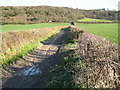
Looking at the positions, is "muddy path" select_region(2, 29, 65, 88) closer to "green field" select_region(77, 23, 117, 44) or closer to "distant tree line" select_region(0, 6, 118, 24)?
"green field" select_region(77, 23, 117, 44)

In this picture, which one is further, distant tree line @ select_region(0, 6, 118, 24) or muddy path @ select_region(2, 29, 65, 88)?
distant tree line @ select_region(0, 6, 118, 24)

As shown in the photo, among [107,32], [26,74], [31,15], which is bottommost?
[26,74]

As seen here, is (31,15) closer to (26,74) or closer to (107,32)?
(107,32)

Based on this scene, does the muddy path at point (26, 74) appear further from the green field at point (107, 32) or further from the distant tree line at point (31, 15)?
the distant tree line at point (31, 15)

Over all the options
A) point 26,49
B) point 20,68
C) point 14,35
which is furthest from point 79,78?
point 14,35

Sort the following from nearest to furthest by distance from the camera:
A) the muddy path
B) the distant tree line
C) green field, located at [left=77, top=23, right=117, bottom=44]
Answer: the muddy path → green field, located at [left=77, top=23, right=117, bottom=44] → the distant tree line

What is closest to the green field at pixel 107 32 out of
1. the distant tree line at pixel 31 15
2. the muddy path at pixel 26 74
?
the muddy path at pixel 26 74

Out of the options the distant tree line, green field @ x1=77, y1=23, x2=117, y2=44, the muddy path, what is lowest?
the muddy path

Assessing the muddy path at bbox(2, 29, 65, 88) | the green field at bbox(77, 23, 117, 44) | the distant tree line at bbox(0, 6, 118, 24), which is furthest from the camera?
the distant tree line at bbox(0, 6, 118, 24)

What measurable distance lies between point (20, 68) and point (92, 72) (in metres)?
5.94

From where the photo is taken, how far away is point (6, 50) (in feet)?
35.1

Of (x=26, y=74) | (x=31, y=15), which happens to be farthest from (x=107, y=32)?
(x=31, y=15)

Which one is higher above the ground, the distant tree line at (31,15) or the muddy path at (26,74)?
the distant tree line at (31,15)

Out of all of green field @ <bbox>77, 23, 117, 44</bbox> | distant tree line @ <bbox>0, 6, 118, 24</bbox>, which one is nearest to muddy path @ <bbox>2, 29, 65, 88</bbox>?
green field @ <bbox>77, 23, 117, 44</bbox>
